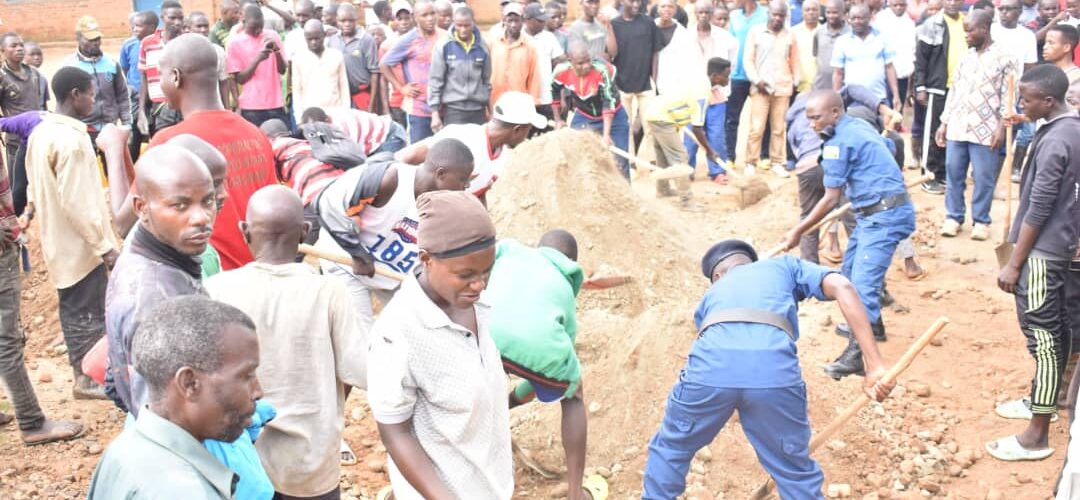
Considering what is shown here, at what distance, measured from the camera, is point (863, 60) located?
1013cm

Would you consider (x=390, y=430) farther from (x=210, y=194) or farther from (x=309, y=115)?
(x=309, y=115)

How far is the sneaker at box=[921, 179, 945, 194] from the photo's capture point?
10227 mm

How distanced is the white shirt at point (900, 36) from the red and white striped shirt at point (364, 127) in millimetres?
6567

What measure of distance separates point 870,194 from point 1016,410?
157 centimetres

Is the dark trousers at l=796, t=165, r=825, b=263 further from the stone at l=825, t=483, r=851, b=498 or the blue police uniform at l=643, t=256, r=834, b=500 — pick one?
the blue police uniform at l=643, t=256, r=834, b=500

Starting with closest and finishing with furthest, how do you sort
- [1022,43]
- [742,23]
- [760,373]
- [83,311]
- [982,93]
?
[760,373] < [83,311] < [982,93] < [1022,43] < [742,23]

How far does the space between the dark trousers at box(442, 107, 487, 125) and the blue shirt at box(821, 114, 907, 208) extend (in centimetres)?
383

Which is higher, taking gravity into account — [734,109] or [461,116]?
[461,116]

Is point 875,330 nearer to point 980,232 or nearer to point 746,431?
point 980,232

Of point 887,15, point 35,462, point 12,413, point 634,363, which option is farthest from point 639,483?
point 887,15

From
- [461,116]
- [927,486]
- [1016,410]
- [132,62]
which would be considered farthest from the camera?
[132,62]

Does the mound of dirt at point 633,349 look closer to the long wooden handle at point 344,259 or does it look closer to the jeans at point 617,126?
the long wooden handle at point 344,259

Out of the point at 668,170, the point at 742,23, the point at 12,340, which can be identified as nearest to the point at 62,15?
the point at 742,23

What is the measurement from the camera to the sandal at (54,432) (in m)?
5.13
